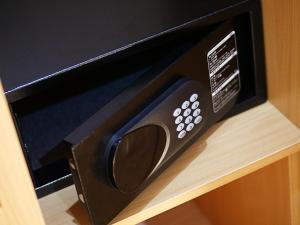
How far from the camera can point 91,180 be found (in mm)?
623

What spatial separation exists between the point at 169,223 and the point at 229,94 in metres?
0.43

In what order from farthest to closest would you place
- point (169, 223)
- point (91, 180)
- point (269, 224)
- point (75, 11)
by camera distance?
point (169, 223) < point (269, 224) < point (75, 11) < point (91, 180)

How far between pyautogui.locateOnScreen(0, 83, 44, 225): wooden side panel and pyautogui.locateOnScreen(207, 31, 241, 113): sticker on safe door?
11.3 inches

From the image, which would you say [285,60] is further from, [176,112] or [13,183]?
[13,183]

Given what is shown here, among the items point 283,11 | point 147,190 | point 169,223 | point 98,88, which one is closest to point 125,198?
point 147,190

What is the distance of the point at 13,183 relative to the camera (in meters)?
0.50

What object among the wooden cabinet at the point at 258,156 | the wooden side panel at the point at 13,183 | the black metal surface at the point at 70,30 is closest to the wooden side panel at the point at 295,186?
the wooden cabinet at the point at 258,156

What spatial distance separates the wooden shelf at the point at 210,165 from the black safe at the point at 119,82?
0.7 inches

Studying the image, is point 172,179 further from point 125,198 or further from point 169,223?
point 169,223

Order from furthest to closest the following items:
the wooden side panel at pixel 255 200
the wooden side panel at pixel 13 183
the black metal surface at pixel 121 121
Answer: the wooden side panel at pixel 255 200 → the black metal surface at pixel 121 121 → the wooden side panel at pixel 13 183

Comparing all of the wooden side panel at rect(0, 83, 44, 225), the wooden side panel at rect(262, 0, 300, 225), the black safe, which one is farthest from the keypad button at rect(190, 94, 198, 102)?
the wooden side panel at rect(0, 83, 44, 225)

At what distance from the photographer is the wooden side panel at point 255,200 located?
31.9 inches

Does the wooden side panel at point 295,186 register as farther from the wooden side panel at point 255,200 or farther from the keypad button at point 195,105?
the keypad button at point 195,105

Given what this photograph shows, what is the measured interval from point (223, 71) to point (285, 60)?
76 millimetres
